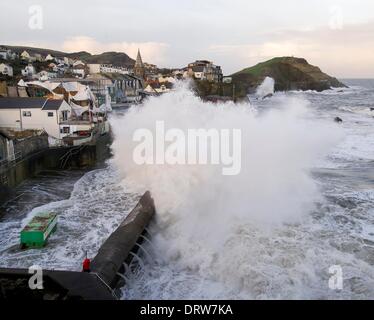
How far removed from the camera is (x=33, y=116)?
2416 centimetres

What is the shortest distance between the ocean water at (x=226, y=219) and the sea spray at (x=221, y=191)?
0.04m

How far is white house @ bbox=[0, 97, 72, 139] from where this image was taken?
24.1 meters

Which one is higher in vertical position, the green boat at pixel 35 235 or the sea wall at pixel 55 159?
the sea wall at pixel 55 159

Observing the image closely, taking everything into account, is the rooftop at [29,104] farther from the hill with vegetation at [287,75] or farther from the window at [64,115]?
the hill with vegetation at [287,75]

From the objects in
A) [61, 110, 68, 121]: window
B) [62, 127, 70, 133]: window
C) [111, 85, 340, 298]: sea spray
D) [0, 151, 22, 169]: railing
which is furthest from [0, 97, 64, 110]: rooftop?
[111, 85, 340, 298]: sea spray

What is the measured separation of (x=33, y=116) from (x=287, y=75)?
412 feet

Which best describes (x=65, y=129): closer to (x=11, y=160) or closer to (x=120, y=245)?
(x=11, y=160)

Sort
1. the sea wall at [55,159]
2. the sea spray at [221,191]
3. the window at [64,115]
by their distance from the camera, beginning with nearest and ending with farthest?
the sea spray at [221,191], the sea wall at [55,159], the window at [64,115]

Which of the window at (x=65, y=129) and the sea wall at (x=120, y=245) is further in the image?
the window at (x=65, y=129)

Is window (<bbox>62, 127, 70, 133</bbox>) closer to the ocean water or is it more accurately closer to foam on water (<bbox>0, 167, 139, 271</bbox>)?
the ocean water

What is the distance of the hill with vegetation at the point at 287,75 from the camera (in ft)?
404

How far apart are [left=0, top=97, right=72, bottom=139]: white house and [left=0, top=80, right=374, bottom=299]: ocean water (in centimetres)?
617

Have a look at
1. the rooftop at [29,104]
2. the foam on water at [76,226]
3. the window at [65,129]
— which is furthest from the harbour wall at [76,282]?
the rooftop at [29,104]

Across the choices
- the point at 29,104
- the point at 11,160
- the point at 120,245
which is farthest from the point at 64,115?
the point at 120,245
